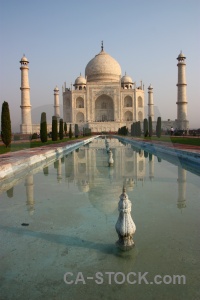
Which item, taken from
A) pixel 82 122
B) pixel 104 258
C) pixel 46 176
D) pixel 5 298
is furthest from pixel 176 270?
pixel 82 122

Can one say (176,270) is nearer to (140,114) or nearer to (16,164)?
(16,164)

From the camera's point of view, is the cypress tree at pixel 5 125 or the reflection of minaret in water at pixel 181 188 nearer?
the reflection of minaret in water at pixel 181 188

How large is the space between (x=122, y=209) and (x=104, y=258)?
1.24 feet

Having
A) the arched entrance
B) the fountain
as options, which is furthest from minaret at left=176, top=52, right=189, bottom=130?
the fountain

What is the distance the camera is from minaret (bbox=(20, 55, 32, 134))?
28.1 m

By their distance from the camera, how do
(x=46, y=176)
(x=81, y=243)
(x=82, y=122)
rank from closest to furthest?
(x=81, y=243), (x=46, y=176), (x=82, y=122)

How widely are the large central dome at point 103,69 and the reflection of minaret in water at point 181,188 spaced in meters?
33.8

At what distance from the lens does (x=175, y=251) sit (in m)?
2.03

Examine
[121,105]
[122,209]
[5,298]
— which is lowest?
[5,298]

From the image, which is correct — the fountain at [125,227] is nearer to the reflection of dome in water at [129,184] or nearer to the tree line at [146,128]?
the reflection of dome in water at [129,184]

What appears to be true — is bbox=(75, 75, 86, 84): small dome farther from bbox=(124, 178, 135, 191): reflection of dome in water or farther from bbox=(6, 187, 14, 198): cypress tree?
bbox=(6, 187, 14, 198): cypress tree

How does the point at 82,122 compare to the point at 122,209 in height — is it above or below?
above

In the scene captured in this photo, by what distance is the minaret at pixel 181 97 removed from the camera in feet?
93.6

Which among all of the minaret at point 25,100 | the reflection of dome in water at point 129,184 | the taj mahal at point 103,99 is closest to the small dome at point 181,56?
the taj mahal at point 103,99
